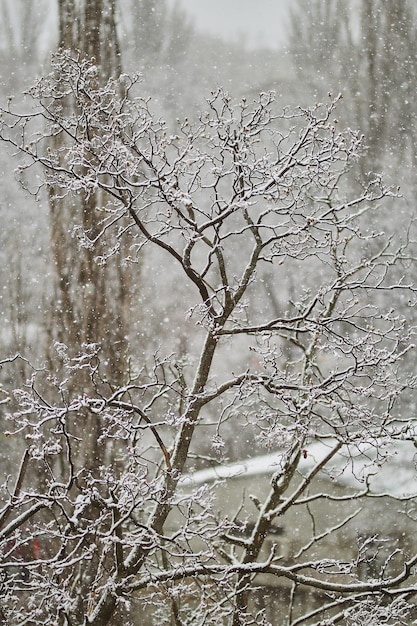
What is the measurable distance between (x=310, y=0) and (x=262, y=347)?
393 inches

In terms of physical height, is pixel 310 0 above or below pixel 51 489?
above

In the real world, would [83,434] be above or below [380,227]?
below

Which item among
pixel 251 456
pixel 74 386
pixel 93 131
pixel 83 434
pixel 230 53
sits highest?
pixel 230 53

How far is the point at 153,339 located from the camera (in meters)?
12.7

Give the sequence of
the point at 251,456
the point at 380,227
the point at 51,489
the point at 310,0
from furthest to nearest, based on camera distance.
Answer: the point at 251,456
the point at 310,0
the point at 380,227
the point at 51,489

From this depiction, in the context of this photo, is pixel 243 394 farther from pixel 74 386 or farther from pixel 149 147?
pixel 74 386

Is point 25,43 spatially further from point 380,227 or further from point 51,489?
point 51,489

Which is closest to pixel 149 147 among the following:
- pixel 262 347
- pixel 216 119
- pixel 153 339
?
pixel 216 119

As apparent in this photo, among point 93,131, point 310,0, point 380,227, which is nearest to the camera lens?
point 93,131

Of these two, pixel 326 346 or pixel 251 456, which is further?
pixel 251 456

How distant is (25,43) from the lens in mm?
12289

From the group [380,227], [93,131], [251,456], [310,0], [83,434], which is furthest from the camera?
[251,456]

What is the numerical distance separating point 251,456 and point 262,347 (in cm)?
870

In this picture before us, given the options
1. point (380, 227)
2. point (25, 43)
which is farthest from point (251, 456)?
point (25, 43)
